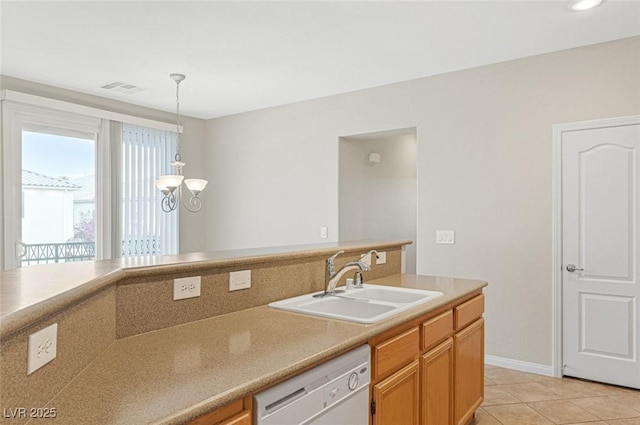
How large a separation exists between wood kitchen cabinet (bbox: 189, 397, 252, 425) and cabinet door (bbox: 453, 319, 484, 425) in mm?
1543

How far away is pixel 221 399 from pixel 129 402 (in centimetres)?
21

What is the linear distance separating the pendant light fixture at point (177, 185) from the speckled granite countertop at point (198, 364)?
2235 millimetres

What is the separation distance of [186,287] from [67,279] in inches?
21.2

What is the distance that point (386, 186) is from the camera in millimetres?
5734

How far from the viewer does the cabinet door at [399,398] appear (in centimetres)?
173

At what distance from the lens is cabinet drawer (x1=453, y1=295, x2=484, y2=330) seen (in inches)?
95.9

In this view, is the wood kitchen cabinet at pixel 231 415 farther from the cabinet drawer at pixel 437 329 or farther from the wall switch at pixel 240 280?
the cabinet drawer at pixel 437 329

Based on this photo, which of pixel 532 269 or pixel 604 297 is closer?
pixel 604 297

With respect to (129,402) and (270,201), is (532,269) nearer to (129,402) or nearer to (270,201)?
(270,201)

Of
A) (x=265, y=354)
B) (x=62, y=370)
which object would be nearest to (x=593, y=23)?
(x=265, y=354)

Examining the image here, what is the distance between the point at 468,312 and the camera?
102 inches

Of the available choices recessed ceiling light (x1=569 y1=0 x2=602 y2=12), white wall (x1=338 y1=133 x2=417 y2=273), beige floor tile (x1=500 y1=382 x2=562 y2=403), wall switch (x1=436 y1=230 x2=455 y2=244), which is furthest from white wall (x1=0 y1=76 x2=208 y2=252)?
recessed ceiling light (x1=569 y1=0 x2=602 y2=12)

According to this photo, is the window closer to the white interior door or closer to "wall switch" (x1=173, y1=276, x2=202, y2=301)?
"wall switch" (x1=173, y1=276, x2=202, y2=301)

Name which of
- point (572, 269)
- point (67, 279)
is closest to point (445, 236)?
point (572, 269)
